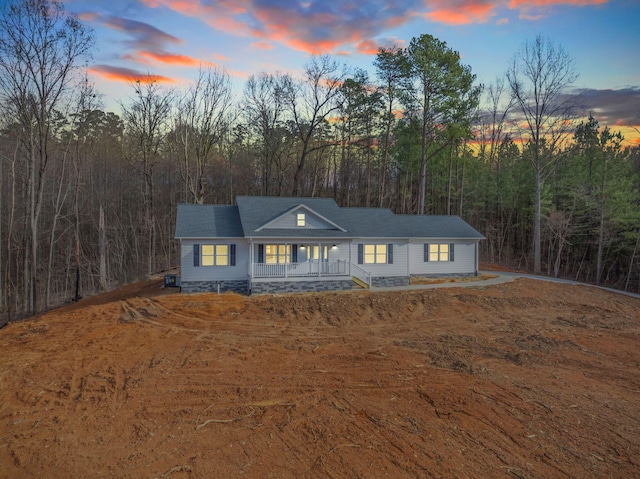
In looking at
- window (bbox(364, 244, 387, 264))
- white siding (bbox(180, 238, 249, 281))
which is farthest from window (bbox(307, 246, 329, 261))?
white siding (bbox(180, 238, 249, 281))

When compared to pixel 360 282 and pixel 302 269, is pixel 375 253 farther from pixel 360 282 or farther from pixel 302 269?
pixel 302 269

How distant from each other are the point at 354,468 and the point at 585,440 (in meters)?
4.33

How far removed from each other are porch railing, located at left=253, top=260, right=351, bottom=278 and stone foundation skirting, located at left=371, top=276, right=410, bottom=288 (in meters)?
2.23

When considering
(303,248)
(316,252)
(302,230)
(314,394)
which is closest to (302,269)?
(303,248)

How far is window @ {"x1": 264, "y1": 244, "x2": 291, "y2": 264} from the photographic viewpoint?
60.3ft

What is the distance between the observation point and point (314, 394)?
8.11 meters

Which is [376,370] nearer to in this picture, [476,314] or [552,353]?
[552,353]

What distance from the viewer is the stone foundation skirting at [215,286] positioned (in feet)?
56.6

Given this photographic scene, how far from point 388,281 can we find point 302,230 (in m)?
5.73

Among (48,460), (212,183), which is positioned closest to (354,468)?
(48,460)

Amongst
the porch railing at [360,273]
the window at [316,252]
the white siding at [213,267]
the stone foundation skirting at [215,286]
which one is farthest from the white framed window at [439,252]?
the stone foundation skirting at [215,286]

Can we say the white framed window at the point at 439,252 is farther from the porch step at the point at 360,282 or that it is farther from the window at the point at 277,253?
the window at the point at 277,253

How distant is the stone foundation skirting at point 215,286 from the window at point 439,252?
1107cm

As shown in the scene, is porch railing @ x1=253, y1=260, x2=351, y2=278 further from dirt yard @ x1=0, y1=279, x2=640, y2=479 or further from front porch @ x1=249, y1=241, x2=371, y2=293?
dirt yard @ x1=0, y1=279, x2=640, y2=479
